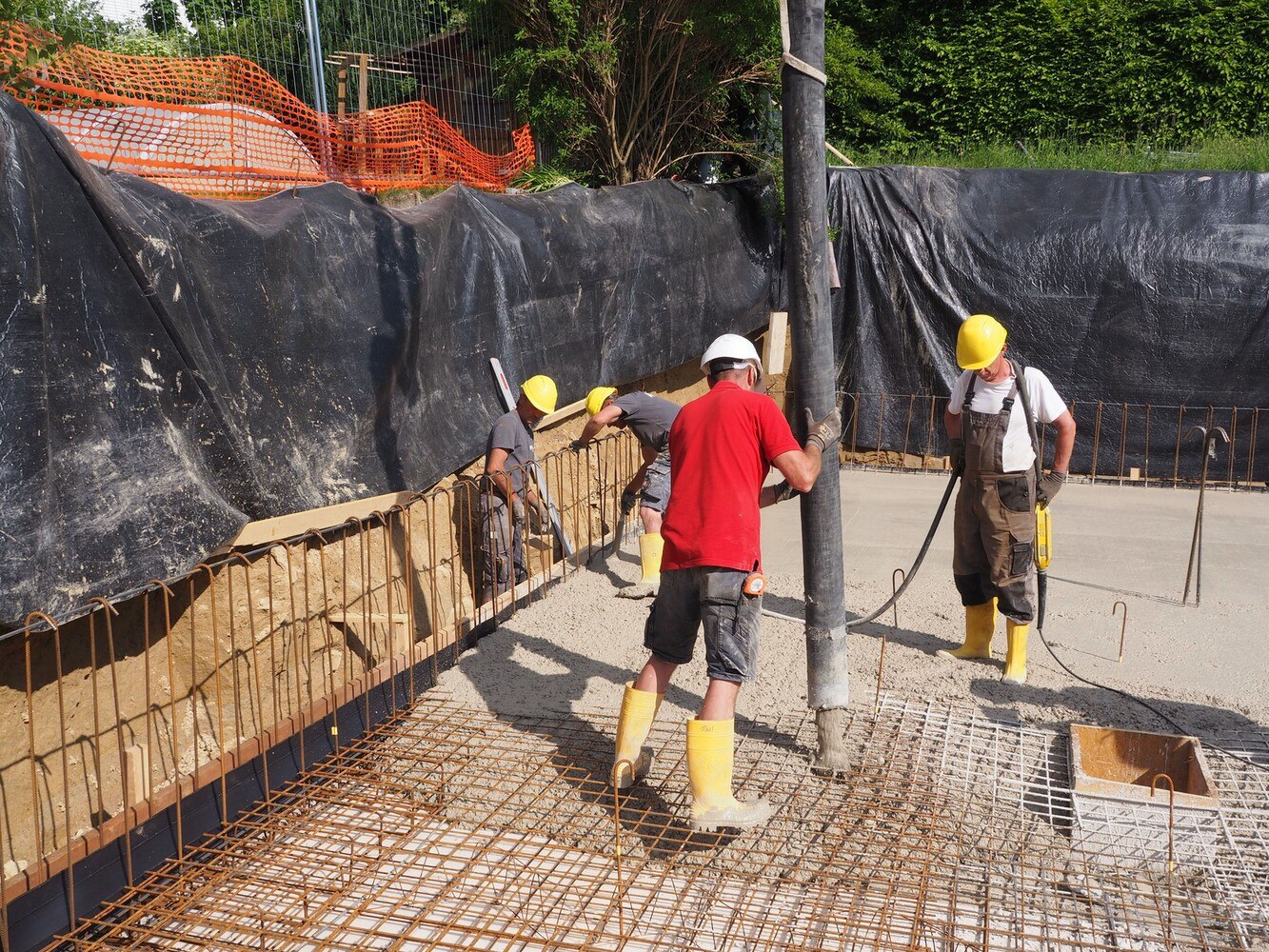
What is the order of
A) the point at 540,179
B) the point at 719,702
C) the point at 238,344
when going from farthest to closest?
the point at 540,179
the point at 238,344
the point at 719,702

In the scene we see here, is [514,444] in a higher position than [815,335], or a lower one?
lower

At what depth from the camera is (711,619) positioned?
12.5ft

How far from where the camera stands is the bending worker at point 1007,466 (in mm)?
5316

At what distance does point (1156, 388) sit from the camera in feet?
35.7

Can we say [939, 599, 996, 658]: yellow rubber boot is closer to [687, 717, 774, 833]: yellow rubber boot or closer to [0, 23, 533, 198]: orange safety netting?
[687, 717, 774, 833]: yellow rubber boot

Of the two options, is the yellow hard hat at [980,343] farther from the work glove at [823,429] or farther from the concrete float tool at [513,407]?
the concrete float tool at [513,407]

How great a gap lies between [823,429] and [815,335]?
15.0 inches

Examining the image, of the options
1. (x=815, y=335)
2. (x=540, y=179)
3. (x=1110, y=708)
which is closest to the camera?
(x=815, y=335)

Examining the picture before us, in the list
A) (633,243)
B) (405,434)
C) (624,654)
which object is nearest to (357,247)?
(405,434)

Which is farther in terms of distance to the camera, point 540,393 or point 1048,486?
point 540,393

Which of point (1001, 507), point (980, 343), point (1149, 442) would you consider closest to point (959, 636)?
point (1001, 507)

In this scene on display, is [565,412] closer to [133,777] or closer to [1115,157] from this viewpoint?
[133,777]

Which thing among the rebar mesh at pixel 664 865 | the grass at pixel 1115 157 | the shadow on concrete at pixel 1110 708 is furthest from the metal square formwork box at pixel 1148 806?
the grass at pixel 1115 157

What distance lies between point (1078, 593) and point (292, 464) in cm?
493
